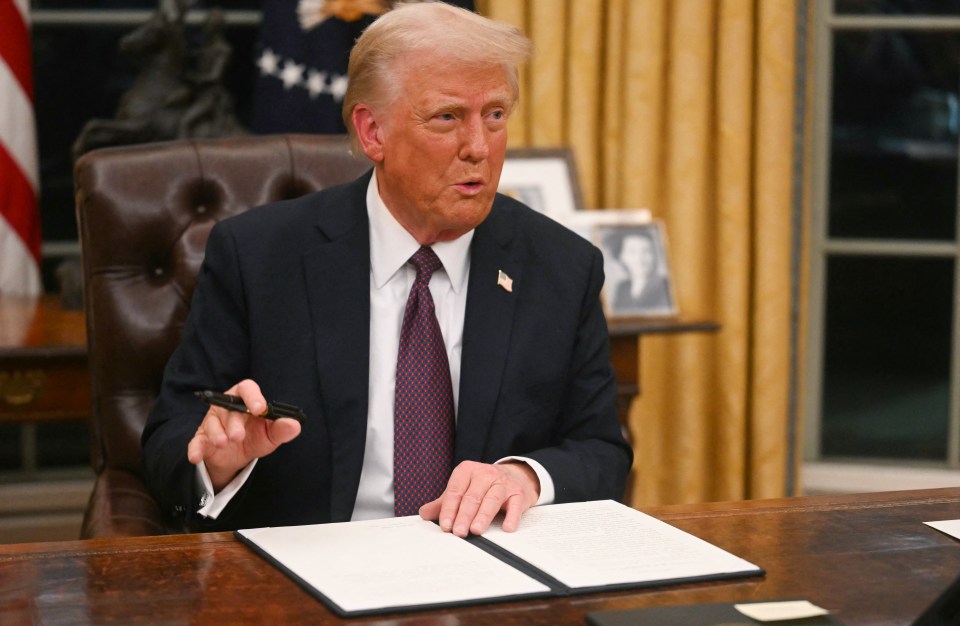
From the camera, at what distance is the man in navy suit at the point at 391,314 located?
6.51ft

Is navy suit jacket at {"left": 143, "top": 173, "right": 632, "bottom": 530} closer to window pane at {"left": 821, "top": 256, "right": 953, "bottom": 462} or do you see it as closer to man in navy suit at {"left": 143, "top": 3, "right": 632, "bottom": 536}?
man in navy suit at {"left": 143, "top": 3, "right": 632, "bottom": 536}

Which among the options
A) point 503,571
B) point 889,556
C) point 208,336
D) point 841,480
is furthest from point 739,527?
point 841,480

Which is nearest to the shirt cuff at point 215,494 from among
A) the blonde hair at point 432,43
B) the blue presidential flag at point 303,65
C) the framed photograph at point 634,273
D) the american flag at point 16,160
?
the blonde hair at point 432,43

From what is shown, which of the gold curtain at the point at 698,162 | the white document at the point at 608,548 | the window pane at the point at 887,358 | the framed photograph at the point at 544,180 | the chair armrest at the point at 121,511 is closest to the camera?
the white document at the point at 608,548

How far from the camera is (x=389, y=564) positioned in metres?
1.35

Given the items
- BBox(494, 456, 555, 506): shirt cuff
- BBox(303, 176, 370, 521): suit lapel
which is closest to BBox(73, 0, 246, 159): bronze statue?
BBox(303, 176, 370, 521): suit lapel

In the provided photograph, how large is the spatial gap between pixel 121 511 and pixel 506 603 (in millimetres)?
984

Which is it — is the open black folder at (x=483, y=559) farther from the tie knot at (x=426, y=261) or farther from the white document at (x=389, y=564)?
the tie knot at (x=426, y=261)

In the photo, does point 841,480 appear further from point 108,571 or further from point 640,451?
point 108,571

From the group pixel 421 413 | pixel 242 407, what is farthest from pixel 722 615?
pixel 421 413

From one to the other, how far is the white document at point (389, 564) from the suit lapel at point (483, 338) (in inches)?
18.6

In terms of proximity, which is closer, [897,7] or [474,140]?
[474,140]

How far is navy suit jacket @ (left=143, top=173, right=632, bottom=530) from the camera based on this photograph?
1.98 meters

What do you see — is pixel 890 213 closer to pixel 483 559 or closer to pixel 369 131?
pixel 369 131
